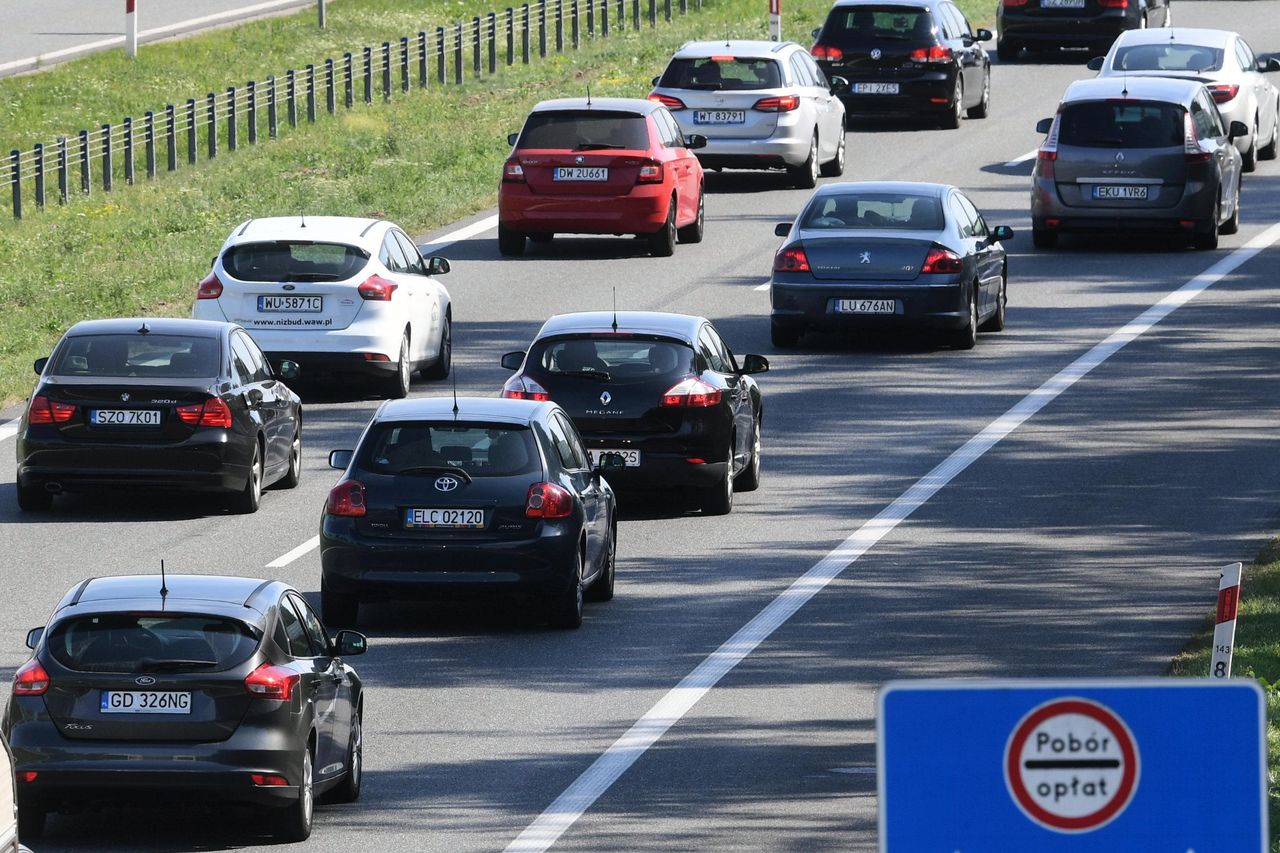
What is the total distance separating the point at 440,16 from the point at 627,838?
153 feet

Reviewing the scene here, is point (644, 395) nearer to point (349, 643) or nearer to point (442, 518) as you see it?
point (442, 518)

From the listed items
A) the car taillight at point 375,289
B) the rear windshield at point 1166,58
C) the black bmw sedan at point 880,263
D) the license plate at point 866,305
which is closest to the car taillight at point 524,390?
the car taillight at point 375,289

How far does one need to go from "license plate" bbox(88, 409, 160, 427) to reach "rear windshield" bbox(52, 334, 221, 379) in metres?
0.26

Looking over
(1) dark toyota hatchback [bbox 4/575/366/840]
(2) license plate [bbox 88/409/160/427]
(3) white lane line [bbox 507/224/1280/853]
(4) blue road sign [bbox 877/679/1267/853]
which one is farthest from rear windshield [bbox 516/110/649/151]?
(4) blue road sign [bbox 877/679/1267/853]

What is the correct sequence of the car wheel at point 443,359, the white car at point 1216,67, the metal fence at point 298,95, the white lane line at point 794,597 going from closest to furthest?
the white lane line at point 794,597, the car wheel at point 443,359, the white car at point 1216,67, the metal fence at point 298,95

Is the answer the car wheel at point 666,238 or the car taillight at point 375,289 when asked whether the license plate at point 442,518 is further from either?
the car wheel at point 666,238

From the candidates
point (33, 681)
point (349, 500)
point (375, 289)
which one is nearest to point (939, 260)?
point (375, 289)

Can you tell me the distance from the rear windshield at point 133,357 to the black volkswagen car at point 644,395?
82.8 inches

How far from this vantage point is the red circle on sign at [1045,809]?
4.40 meters

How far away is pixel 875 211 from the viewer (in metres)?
26.9

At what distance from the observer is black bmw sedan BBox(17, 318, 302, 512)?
1994 centimetres

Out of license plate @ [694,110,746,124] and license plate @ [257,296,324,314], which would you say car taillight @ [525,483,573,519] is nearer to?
license plate @ [257,296,324,314]

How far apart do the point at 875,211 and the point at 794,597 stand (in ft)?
32.4

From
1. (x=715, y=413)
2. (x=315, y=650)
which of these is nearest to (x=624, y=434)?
(x=715, y=413)
